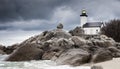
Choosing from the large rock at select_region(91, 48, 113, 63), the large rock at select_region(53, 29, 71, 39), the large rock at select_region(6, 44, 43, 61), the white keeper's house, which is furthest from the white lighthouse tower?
the large rock at select_region(91, 48, 113, 63)

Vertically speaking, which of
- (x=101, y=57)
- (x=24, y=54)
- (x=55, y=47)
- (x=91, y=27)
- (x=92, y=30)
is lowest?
(x=101, y=57)

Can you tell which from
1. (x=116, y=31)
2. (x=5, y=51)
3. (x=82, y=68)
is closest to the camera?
(x=82, y=68)

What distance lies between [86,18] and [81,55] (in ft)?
298

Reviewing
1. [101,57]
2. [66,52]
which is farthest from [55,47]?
[101,57]

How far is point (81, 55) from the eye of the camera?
26766 millimetres

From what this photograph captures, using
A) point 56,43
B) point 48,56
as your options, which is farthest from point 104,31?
point 48,56

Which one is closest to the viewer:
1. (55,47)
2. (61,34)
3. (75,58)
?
(75,58)

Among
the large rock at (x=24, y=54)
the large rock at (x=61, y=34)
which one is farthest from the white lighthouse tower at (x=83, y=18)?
the large rock at (x=24, y=54)

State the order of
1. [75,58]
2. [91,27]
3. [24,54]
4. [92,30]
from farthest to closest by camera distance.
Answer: [91,27]
[92,30]
[24,54]
[75,58]

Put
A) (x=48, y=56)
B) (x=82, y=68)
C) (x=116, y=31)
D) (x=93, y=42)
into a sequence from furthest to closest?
(x=116, y=31)
(x=93, y=42)
(x=48, y=56)
(x=82, y=68)

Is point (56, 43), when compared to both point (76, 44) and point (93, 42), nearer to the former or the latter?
point (76, 44)

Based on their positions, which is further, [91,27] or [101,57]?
[91,27]

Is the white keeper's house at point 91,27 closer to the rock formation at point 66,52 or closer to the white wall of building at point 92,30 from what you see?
the white wall of building at point 92,30

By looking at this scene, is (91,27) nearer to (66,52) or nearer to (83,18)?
(83,18)
